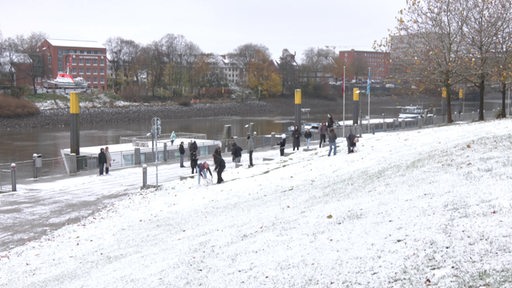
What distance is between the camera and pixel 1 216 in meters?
19.8

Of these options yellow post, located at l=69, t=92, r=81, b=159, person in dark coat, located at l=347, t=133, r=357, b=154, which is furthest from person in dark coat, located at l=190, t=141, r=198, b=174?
yellow post, located at l=69, t=92, r=81, b=159

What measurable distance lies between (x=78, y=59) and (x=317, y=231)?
394ft

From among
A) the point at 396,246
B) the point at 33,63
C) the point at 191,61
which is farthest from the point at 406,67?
the point at 191,61

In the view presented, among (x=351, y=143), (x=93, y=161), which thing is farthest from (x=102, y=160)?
(x=351, y=143)

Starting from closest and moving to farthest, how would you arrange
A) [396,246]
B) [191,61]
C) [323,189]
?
[396,246] < [323,189] < [191,61]

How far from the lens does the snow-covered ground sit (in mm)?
8734

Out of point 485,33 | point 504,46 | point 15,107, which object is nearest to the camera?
point 485,33

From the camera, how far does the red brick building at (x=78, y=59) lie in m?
121

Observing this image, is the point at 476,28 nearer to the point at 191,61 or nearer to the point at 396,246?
the point at 396,246

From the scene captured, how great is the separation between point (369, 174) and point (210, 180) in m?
8.22

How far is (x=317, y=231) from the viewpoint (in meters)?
11.3

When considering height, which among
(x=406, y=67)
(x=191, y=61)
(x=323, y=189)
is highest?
(x=191, y=61)

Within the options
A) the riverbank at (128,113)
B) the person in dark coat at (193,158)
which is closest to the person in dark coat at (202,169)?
the person in dark coat at (193,158)

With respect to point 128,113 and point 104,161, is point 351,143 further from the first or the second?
point 128,113
